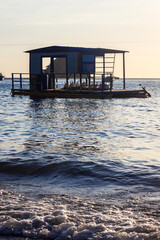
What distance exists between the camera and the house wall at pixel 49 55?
35688 millimetres

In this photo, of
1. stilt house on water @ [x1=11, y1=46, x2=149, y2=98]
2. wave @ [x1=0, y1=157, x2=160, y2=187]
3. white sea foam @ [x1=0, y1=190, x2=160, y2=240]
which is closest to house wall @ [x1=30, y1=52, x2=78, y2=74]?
stilt house on water @ [x1=11, y1=46, x2=149, y2=98]

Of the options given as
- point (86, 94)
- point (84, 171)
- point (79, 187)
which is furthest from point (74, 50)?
point (79, 187)

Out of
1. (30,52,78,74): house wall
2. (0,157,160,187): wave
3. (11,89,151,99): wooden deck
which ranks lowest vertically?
(0,157,160,187): wave

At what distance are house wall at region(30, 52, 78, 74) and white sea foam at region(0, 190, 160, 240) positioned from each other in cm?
3003

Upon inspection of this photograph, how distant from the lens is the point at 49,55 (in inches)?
1437

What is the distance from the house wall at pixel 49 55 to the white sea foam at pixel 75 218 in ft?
98.5

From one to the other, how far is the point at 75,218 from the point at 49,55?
32097 mm

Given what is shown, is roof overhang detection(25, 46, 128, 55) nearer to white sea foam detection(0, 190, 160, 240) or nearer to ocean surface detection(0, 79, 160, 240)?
ocean surface detection(0, 79, 160, 240)

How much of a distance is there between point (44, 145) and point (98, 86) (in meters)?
27.5

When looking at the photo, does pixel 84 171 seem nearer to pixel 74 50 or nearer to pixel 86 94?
pixel 86 94

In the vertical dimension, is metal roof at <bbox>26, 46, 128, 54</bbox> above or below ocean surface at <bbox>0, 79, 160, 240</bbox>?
above

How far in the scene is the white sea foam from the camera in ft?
16.5

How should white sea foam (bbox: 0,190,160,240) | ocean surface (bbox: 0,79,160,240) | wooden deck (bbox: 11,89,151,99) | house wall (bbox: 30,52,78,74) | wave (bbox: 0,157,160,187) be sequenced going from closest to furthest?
white sea foam (bbox: 0,190,160,240), ocean surface (bbox: 0,79,160,240), wave (bbox: 0,157,160,187), wooden deck (bbox: 11,89,151,99), house wall (bbox: 30,52,78,74)

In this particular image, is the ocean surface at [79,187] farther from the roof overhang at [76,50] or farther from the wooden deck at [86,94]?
the roof overhang at [76,50]
